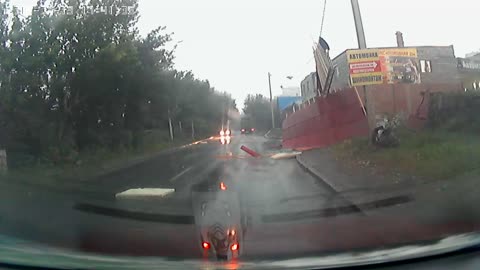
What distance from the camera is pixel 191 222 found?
7.23 m

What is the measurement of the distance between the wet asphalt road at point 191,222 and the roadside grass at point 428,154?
2.18 meters

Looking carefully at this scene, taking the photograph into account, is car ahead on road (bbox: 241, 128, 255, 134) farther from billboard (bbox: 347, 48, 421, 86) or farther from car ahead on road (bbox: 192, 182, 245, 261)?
car ahead on road (bbox: 192, 182, 245, 261)

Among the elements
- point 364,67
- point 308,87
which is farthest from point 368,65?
point 308,87

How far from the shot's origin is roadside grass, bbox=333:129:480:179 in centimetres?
1079

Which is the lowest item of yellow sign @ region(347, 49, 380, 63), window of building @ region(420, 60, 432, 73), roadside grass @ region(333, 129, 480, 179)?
roadside grass @ region(333, 129, 480, 179)

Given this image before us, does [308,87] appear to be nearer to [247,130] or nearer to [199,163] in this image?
[247,130]

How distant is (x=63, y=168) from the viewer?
1944 centimetres

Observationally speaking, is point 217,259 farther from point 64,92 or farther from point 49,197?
point 64,92

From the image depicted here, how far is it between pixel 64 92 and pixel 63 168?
14.3 ft

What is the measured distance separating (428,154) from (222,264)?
9.75 metres

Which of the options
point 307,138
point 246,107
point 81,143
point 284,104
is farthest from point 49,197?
point 246,107

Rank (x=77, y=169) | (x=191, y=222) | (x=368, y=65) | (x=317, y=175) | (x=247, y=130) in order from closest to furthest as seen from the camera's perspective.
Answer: (x=191, y=222)
(x=317, y=175)
(x=368, y=65)
(x=77, y=169)
(x=247, y=130)

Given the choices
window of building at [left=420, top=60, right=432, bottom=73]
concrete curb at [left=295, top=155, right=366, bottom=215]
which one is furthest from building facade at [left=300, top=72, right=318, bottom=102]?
concrete curb at [left=295, top=155, right=366, bottom=215]

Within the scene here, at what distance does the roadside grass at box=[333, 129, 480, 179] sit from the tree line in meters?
11.3
